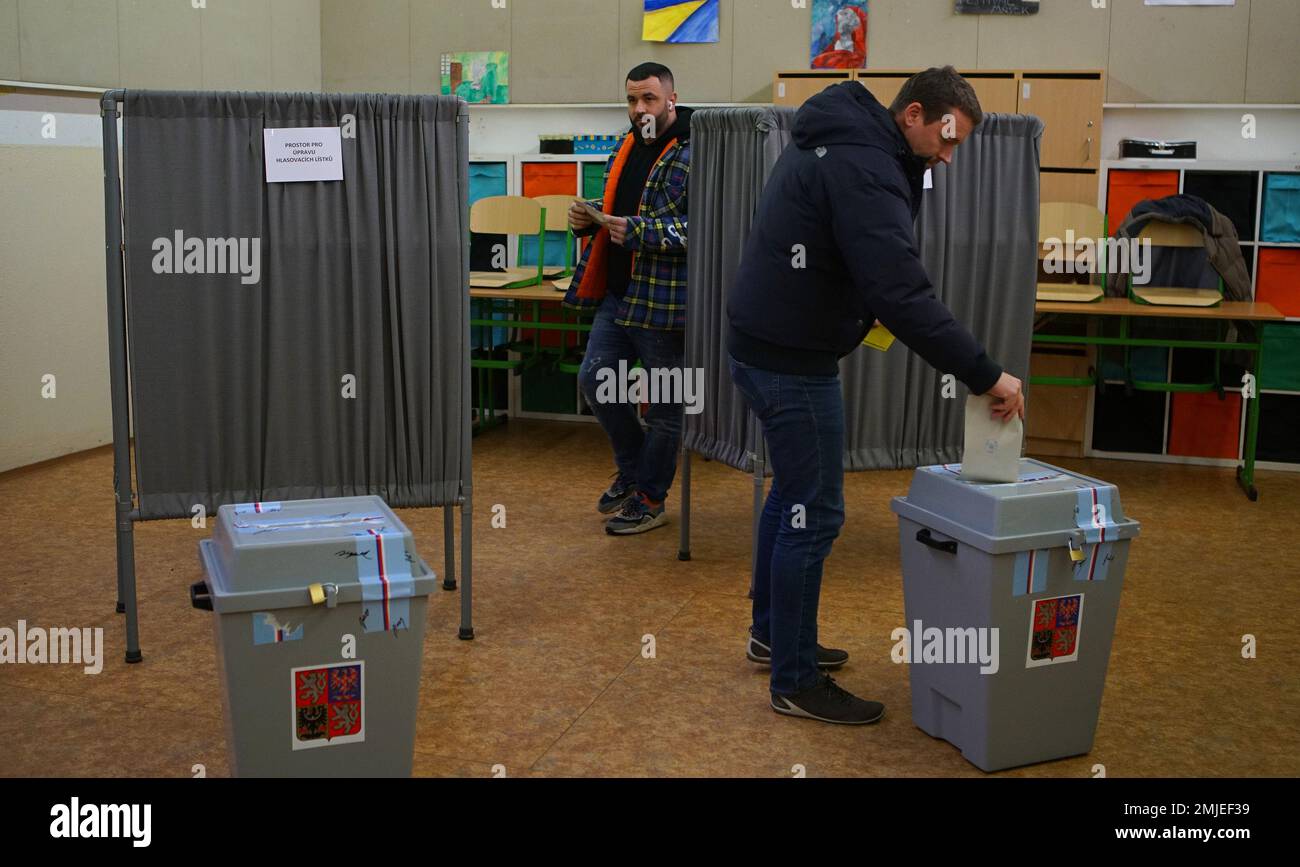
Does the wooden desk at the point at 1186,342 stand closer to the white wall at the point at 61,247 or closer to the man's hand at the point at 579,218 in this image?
the white wall at the point at 61,247

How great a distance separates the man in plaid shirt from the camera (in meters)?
4.34

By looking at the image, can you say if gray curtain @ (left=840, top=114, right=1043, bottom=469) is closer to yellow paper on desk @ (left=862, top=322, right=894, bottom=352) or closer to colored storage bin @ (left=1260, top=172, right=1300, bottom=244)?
yellow paper on desk @ (left=862, top=322, right=894, bottom=352)

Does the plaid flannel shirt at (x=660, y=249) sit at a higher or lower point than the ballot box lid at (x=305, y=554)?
higher

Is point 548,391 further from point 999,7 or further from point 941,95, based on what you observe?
point 941,95

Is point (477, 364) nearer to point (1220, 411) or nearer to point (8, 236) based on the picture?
point (8, 236)

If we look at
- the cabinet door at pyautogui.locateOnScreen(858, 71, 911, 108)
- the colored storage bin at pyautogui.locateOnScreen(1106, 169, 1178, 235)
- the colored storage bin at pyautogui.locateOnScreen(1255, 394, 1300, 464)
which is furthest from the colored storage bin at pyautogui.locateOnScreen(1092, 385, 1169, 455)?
the cabinet door at pyautogui.locateOnScreen(858, 71, 911, 108)

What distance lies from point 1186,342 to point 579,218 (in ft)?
9.03

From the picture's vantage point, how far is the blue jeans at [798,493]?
2941 millimetres

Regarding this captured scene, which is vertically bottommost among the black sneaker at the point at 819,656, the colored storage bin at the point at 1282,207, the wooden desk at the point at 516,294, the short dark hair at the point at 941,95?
the black sneaker at the point at 819,656

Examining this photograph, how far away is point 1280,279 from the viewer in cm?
591

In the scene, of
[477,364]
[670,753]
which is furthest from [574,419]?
[670,753]

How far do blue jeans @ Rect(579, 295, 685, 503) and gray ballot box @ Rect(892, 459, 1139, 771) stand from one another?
1663mm

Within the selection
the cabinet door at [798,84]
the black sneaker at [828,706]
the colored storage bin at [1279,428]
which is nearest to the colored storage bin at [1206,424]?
the colored storage bin at [1279,428]

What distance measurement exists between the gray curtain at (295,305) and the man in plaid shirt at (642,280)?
1.02 m
